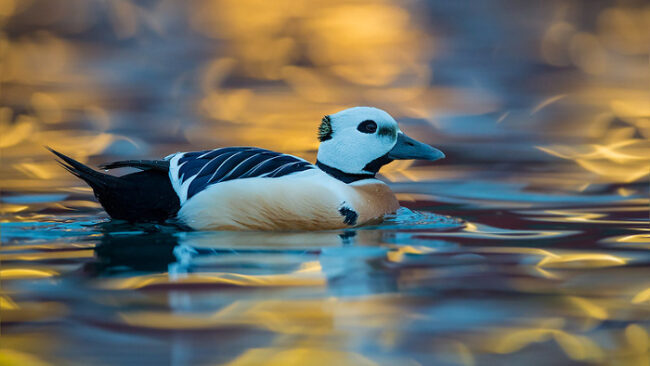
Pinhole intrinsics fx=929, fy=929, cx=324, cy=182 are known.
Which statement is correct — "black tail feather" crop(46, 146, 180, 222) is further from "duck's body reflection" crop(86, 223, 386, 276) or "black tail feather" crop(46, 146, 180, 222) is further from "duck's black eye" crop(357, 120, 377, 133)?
"duck's black eye" crop(357, 120, 377, 133)

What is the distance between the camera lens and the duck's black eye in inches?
259

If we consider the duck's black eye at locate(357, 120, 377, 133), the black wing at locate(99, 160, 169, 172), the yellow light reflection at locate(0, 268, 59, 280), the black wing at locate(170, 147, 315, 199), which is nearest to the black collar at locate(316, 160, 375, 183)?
the duck's black eye at locate(357, 120, 377, 133)

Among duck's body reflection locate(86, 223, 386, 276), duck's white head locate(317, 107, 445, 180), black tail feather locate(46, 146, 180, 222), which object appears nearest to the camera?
duck's body reflection locate(86, 223, 386, 276)

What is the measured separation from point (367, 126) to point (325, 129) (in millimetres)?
300

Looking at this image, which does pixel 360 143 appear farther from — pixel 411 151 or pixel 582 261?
pixel 582 261

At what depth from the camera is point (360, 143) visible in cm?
660

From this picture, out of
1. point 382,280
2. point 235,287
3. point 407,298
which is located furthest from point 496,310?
point 235,287

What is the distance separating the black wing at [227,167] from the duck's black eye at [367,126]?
571 mm

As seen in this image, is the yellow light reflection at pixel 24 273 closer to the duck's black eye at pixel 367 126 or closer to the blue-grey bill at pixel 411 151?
the duck's black eye at pixel 367 126

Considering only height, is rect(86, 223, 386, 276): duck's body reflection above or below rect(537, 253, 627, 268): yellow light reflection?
above

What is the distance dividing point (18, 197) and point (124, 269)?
115 inches

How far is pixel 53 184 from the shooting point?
8070mm

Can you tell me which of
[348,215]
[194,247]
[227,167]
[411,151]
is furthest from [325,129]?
[194,247]

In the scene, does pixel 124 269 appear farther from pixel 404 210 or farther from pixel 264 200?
pixel 404 210
